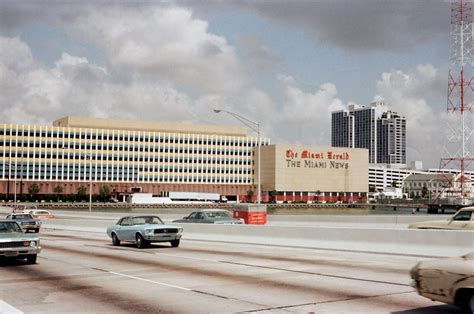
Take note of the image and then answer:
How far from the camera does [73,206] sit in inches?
6176

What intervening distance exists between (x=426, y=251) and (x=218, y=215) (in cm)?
1744

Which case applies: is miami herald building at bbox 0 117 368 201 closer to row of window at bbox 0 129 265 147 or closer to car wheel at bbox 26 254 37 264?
row of window at bbox 0 129 265 147

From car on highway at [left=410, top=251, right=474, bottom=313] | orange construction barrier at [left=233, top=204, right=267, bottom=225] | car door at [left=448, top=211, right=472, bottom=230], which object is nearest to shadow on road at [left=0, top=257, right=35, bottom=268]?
car on highway at [left=410, top=251, right=474, bottom=313]

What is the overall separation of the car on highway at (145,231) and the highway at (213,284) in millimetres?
2746

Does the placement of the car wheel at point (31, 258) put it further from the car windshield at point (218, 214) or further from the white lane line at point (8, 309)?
the car windshield at point (218, 214)

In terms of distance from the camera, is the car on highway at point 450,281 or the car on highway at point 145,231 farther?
the car on highway at point 145,231

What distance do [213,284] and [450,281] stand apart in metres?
6.06

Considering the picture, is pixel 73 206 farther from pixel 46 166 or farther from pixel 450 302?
pixel 450 302

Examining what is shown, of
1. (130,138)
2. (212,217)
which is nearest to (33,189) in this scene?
(130,138)

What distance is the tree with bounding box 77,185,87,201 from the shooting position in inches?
6575

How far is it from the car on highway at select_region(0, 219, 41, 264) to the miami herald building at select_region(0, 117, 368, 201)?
142 m

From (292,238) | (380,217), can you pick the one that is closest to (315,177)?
(380,217)

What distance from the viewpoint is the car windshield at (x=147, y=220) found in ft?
88.2

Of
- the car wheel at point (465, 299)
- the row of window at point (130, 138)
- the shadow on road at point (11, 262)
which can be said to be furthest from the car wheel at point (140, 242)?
the row of window at point (130, 138)
